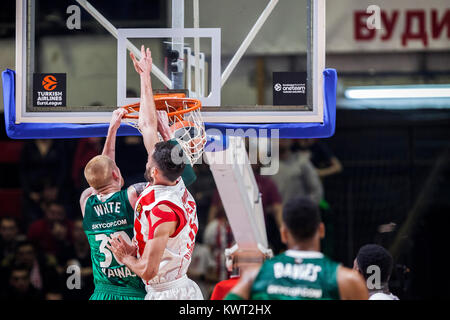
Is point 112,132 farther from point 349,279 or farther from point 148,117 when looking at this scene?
point 349,279

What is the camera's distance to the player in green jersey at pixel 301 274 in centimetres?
382

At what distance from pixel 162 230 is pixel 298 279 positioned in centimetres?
114

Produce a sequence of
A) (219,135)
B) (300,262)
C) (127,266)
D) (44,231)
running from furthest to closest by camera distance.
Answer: (44,231) < (219,135) < (127,266) < (300,262)

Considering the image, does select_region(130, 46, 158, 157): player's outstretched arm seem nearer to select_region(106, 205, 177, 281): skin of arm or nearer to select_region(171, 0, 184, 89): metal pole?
select_region(171, 0, 184, 89): metal pole

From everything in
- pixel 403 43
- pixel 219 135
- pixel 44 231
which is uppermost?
pixel 403 43

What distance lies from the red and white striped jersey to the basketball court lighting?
467 cm

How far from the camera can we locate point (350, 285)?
12.5 ft

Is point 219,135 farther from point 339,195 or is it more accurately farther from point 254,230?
point 339,195

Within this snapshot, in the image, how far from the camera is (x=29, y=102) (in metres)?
5.70

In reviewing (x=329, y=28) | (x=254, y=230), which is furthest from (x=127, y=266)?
(x=329, y=28)

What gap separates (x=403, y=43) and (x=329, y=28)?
92 centimetres

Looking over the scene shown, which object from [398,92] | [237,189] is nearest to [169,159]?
[237,189]

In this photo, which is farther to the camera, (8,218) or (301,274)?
(8,218)

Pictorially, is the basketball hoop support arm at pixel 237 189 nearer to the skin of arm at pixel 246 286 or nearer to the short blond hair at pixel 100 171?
the short blond hair at pixel 100 171
